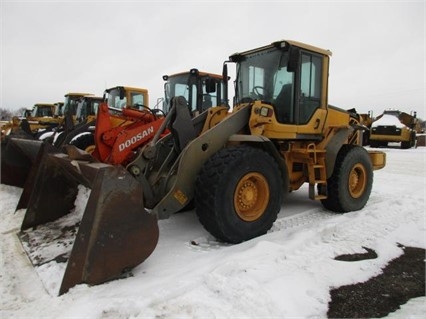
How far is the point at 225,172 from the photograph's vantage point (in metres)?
3.93


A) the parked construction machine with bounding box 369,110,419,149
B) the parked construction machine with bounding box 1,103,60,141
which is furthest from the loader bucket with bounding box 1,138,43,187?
the parked construction machine with bounding box 369,110,419,149

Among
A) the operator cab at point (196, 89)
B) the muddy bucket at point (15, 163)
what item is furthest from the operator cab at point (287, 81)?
the muddy bucket at point (15, 163)

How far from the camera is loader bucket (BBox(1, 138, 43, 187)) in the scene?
23.4 ft

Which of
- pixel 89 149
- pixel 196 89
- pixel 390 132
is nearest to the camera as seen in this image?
pixel 89 149

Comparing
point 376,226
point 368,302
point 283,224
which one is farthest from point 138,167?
point 376,226

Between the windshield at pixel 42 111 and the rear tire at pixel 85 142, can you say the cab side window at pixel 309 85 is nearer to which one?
the rear tire at pixel 85 142

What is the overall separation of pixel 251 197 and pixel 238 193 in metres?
0.23

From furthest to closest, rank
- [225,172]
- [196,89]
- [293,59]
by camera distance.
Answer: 1. [196,89]
2. [293,59]
3. [225,172]

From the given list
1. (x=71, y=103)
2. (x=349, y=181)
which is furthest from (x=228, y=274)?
(x=71, y=103)

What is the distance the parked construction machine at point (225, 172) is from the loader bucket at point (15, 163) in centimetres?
216

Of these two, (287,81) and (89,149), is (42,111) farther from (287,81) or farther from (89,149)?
(287,81)

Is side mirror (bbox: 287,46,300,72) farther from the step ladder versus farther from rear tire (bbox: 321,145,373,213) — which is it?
rear tire (bbox: 321,145,373,213)

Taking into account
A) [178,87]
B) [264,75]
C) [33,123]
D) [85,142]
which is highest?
[178,87]

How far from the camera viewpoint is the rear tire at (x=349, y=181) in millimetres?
5637
